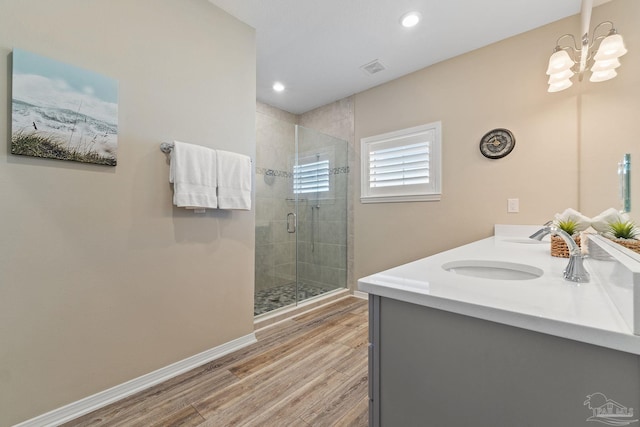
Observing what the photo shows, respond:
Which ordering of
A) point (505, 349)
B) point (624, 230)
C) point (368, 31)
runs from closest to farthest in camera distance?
point (505, 349) < point (624, 230) < point (368, 31)

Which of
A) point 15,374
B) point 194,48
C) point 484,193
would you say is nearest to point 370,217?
point 484,193

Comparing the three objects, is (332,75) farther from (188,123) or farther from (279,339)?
(279,339)

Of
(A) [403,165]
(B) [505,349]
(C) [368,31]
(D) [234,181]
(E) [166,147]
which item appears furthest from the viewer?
(A) [403,165]

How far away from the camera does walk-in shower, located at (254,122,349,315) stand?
3.32 m

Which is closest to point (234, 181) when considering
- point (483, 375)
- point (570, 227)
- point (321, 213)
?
point (321, 213)

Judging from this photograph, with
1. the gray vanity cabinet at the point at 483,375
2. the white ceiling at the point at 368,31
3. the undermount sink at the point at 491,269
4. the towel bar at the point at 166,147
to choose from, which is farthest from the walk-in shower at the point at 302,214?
the gray vanity cabinet at the point at 483,375

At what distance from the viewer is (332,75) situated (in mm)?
2979

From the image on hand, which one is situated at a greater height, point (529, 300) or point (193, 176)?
point (193, 176)

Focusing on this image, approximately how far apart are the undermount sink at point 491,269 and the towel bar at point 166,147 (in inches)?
69.8

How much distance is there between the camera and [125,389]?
1.57 meters

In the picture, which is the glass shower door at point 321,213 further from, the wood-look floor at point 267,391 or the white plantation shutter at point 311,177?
the wood-look floor at point 267,391

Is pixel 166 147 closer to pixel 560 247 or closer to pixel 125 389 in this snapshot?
pixel 125 389

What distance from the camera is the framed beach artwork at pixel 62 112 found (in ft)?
4.14

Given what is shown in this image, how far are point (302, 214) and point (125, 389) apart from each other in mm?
2298
